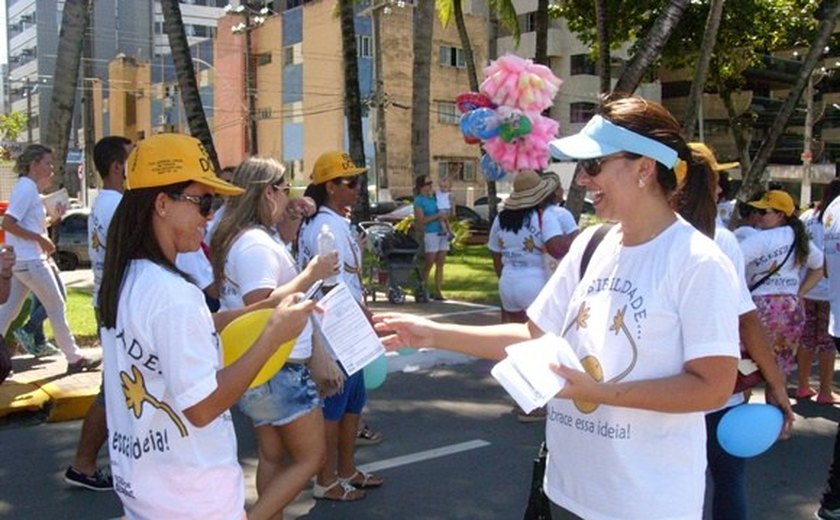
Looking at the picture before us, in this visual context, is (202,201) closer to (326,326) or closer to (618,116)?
Answer: (326,326)

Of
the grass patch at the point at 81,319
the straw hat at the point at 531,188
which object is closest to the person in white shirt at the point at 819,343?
the straw hat at the point at 531,188

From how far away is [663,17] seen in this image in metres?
10.5

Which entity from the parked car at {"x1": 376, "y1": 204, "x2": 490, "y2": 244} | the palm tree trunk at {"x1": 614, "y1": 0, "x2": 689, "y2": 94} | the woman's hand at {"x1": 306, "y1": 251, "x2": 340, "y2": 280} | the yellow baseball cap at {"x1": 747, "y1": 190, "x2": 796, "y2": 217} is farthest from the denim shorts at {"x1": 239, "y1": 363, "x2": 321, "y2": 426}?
the parked car at {"x1": 376, "y1": 204, "x2": 490, "y2": 244}

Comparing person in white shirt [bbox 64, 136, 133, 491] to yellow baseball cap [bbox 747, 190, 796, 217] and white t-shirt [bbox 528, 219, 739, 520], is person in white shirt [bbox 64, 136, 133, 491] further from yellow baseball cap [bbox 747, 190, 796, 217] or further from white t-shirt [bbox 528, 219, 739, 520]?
yellow baseball cap [bbox 747, 190, 796, 217]

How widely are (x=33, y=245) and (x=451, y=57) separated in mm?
35122

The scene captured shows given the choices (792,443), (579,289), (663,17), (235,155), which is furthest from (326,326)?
(235,155)

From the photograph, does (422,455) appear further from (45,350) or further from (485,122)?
(45,350)

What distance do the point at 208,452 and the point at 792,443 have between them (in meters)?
4.95

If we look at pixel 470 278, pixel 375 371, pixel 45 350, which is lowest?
pixel 470 278

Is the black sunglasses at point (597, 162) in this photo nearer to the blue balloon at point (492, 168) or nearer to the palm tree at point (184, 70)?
the blue balloon at point (492, 168)

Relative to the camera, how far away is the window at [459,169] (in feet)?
131

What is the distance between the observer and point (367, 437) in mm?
6031

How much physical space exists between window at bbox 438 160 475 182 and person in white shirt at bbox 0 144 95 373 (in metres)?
32.8

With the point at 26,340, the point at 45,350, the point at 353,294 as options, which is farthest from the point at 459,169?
the point at 353,294
